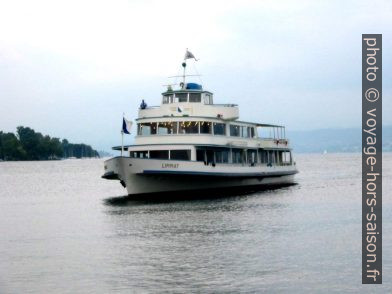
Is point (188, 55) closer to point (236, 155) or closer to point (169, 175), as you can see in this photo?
point (236, 155)

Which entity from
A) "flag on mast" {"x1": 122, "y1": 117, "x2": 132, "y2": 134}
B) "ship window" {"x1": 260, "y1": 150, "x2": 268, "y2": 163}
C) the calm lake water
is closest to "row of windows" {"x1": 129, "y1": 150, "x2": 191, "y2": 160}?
"flag on mast" {"x1": 122, "y1": 117, "x2": 132, "y2": 134}

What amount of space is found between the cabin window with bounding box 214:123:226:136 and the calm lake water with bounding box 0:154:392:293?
24.2 ft

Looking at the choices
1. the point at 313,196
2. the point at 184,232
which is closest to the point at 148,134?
the point at 313,196

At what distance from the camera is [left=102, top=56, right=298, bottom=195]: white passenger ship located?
42906mm

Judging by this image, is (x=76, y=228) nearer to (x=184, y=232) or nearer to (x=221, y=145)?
(x=184, y=232)

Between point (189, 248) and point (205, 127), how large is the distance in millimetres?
22759

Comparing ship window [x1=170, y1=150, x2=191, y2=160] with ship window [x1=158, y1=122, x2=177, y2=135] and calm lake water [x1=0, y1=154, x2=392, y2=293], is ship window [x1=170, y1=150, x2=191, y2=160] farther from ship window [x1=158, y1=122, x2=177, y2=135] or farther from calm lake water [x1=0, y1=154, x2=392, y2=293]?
calm lake water [x1=0, y1=154, x2=392, y2=293]

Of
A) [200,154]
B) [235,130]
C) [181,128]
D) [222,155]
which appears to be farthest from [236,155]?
[181,128]

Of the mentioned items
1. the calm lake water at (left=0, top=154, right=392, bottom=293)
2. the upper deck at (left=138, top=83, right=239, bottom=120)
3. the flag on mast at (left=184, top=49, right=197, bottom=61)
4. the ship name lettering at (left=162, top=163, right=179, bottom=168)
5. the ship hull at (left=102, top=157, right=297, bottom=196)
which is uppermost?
the flag on mast at (left=184, top=49, right=197, bottom=61)

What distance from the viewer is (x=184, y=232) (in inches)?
1121

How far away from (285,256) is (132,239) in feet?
24.5

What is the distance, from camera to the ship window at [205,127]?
46031mm

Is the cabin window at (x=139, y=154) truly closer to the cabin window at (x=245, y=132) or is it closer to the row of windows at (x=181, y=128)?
the row of windows at (x=181, y=128)

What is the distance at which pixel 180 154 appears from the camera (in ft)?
146
